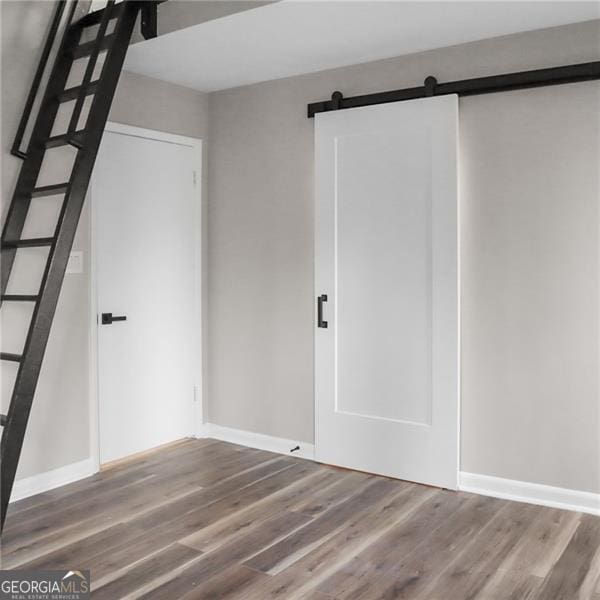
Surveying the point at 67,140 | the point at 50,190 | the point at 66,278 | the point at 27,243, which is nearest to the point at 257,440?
the point at 66,278

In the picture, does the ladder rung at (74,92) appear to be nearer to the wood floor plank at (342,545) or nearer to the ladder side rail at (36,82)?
the ladder side rail at (36,82)

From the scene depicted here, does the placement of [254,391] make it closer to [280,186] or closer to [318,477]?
[318,477]

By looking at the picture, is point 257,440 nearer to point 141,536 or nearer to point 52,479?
point 52,479

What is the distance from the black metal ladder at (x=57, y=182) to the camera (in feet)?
8.99

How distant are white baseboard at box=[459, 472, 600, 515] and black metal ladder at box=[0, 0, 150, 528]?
233cm

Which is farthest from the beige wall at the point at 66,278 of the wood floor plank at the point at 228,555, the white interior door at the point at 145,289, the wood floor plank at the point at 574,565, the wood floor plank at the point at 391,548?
the wood floor plank at the point at 574,565

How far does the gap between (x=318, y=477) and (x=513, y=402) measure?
1.22 m

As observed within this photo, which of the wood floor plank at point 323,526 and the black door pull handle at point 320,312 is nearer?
the wood floor plank at point 323,526

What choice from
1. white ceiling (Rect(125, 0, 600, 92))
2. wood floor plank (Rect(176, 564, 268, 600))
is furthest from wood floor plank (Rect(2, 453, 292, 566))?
white ceiling (Rect(125, 0, 600, 92))

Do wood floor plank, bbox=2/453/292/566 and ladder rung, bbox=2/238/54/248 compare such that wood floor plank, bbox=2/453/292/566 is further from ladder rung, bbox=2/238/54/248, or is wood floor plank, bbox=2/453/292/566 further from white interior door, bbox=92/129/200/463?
ladder rung, bbox=2/238/54/248

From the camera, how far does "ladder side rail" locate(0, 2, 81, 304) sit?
3254mm

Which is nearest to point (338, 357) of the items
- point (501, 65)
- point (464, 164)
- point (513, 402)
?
point (513, 402)

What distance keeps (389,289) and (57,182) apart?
6.41 feet

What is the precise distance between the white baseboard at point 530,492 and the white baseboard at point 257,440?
1.05 metres
